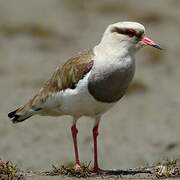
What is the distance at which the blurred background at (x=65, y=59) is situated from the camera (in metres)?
16.6

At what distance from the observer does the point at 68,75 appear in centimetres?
1017

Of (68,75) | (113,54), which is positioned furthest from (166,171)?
(68,75)

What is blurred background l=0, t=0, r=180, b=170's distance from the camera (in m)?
16.6

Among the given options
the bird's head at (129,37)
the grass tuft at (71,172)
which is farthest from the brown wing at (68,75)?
the grass tuft at (71,172)

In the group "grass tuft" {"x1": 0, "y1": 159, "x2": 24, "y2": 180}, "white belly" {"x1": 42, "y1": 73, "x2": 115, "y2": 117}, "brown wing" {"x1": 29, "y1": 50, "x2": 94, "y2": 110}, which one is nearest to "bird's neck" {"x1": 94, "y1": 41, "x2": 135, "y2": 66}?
"brown wing" {"x1": 29, "y1": 50, "x2": 94, "y2": 110}

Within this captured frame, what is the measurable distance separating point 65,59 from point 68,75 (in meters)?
14.5

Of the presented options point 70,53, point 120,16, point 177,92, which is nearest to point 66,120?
point 177,92

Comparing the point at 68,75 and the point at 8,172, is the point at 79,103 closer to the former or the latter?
the point at 68,75

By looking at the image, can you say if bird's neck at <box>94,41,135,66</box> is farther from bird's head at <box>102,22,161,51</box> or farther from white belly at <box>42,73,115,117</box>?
white belly at <box>42,73,115,117</box>

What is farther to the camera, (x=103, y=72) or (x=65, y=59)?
(x=65, y=59)

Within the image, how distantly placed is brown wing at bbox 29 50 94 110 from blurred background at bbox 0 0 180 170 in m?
5.11

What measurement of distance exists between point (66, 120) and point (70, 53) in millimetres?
7379

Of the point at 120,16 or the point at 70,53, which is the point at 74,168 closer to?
the point at 70,53

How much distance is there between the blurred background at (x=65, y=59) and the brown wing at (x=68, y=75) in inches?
201
